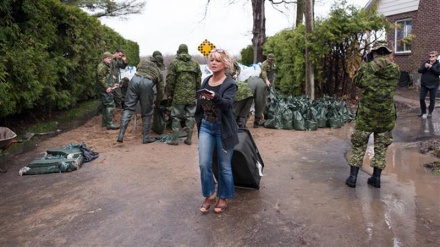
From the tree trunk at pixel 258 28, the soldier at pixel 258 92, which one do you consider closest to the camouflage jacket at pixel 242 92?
the soldier at pixel 258 92

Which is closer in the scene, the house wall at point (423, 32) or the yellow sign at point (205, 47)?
the yellow sign at point (205, 47)

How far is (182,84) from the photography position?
7488mm

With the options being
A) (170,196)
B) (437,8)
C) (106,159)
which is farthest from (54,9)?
(437,8)

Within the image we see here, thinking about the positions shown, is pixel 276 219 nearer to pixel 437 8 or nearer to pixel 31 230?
pixel 31 230

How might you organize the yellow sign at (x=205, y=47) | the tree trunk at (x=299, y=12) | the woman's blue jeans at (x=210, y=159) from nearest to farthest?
the woman's blue jeans at (x=210, y=159) → the yellow sign at (x=205, y=47) → the tree trunk at (x=299, y=12)

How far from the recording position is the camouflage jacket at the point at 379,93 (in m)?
4.83

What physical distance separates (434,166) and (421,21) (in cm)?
1512

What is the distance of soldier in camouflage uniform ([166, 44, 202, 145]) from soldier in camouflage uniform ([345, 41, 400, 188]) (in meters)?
3.40

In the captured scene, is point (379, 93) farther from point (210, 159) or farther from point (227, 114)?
point (210, 159)

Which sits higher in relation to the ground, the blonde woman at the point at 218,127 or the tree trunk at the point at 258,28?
the tree trunk at the point at 258,28

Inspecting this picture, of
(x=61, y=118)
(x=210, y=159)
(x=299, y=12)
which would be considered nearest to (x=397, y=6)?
(x=299, y=12)

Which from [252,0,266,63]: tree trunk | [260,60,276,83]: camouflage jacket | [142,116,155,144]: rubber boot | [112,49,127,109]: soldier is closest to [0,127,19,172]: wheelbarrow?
[142,116,155,144]: rubber boot

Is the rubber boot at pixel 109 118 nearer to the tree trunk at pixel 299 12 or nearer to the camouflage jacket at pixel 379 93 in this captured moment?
the camouflage jacket at pixel 379 93

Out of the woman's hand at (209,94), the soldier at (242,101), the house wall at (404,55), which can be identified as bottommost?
the soldier at (242,101)
